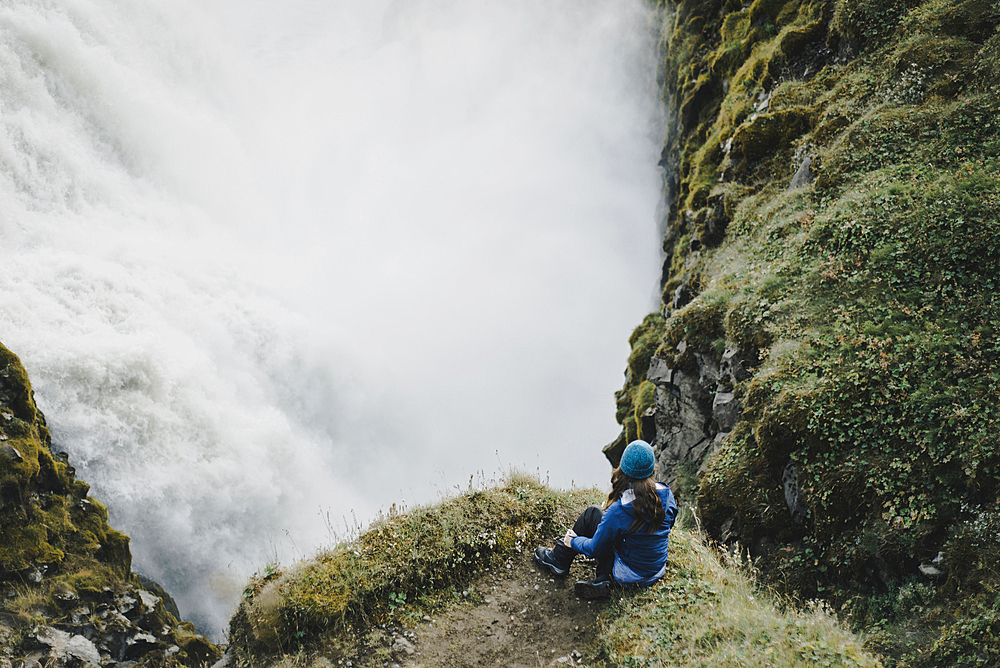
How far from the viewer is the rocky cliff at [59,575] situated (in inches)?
726

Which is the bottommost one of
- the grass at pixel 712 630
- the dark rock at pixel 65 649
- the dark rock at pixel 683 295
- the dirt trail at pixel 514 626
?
the grass at pixel 712 630

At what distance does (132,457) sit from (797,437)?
262ft

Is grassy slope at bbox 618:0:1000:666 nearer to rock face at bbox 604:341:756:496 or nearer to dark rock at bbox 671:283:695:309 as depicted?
rock face at bbox 604:341:756:496

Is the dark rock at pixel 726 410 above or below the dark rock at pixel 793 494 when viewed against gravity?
above

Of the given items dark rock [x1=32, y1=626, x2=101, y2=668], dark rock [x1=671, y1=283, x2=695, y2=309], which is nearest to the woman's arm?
dark rock [x1=671, y1=283, x2=695, y2=309]

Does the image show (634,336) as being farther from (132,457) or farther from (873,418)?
(132,457)

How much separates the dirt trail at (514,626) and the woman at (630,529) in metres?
0.42

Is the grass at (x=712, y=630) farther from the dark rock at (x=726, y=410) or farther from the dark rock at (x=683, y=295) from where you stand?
the dark rock at (x=683, y=295)

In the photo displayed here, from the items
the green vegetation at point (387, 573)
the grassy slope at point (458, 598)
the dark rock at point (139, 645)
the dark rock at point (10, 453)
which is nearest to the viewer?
the grassy slope at point (458, 598)

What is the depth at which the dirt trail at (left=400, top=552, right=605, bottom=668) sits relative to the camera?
5684mm

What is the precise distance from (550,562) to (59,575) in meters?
27.4

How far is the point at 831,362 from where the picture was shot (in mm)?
8570

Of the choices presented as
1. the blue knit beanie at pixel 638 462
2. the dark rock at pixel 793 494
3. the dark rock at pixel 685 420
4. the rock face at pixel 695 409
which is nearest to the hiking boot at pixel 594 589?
the blue knit beanie at pixel 638 462

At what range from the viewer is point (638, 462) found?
559 cm
